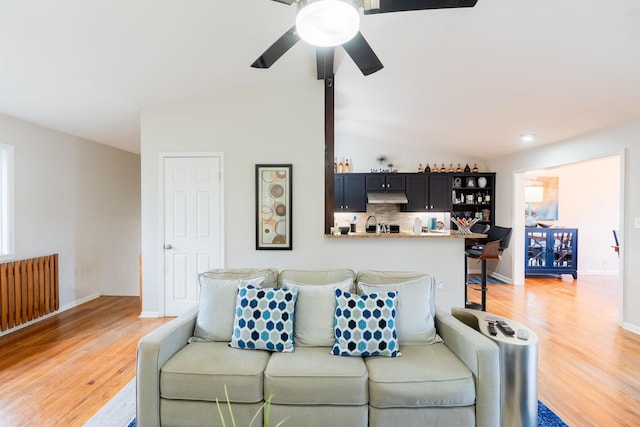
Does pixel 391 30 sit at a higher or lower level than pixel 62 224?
higher

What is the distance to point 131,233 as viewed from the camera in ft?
18.9

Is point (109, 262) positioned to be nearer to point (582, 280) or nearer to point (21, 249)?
point (21, 249)

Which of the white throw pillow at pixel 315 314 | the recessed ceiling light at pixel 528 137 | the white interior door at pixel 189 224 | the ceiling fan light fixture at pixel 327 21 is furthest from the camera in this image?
the recessed ceiling light at pixel 528 137

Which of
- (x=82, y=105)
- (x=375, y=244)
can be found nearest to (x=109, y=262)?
(x=82, y=105)

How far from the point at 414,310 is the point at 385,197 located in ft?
13.6

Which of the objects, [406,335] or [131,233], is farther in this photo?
[131,233]

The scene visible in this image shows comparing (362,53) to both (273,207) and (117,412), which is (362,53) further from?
(117,412)

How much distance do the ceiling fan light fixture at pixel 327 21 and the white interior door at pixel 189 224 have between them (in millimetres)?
2654

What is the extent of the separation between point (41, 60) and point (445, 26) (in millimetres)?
3444

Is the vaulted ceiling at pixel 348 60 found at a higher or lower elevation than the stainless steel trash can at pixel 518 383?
higher

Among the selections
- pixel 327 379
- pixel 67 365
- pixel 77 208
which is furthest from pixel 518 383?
pixel 77 208

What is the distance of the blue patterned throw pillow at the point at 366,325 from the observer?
196 cm

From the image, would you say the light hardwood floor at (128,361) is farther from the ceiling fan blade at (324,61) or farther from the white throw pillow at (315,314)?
the ceiling fan blade at (324,61)

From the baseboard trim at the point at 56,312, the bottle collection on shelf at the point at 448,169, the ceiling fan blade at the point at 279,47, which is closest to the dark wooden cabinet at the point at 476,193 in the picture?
the bottle collection on shelf at the point at 448,169
